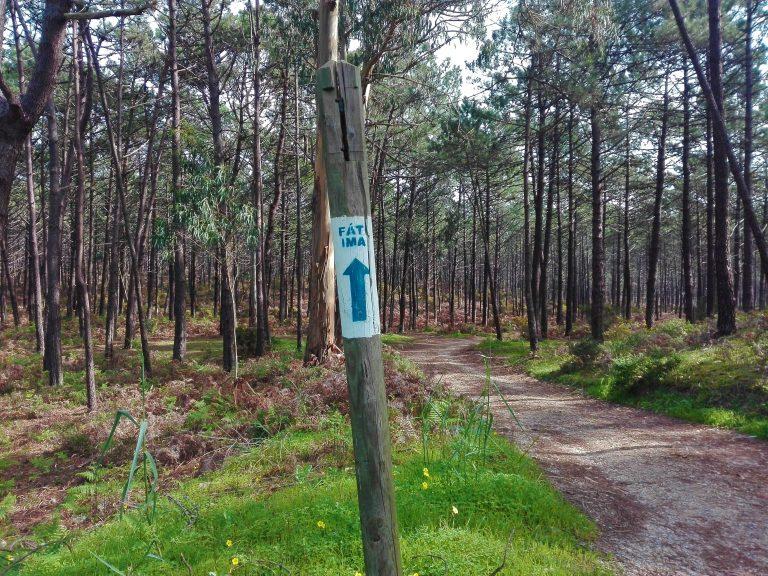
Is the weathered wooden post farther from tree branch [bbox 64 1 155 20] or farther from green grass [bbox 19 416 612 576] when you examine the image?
tree branch [bbox 64 1 155 20]

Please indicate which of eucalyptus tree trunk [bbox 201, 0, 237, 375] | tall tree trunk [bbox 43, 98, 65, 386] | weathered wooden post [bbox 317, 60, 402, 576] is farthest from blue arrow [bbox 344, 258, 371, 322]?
tall tree trunk [bbox 43, 98, 65, 386]

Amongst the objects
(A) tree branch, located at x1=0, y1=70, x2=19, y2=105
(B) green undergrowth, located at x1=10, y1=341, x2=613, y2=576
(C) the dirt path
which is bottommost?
(C) the dirt path

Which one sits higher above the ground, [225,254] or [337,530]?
[225,254]

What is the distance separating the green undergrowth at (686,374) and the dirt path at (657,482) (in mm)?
470

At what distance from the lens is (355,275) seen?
78.4 inches

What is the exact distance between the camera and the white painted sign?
6.53 ft

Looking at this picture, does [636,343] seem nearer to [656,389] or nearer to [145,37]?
[656,389]

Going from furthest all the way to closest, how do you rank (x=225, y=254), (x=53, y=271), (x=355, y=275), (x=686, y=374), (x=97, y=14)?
(x=53, y=271)
(x=225, y=254)
(x=686, y=374)
(x=97, y=14)
(x=355, y=275)

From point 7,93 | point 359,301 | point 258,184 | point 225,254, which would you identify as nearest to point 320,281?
point 225,254

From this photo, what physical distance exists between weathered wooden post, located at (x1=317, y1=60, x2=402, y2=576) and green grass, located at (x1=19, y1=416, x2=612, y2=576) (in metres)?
1.27

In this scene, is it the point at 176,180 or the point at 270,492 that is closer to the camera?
the point at 270,492

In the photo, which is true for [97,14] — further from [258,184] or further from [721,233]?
[721,233]

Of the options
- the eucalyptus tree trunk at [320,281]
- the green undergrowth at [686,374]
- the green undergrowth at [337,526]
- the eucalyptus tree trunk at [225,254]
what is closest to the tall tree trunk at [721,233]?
the green undergrowth at [686,374]

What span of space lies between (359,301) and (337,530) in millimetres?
2279
